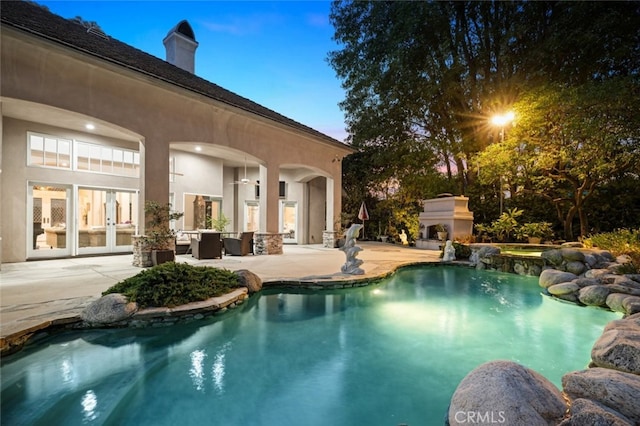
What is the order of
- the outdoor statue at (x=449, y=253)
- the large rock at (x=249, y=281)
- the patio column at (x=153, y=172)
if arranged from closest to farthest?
the large rock at (x=249, y=281), the patio column at (x=153, y=172), the outdoor statue at (x=449, y=253)

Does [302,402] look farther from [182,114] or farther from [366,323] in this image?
[182,114]

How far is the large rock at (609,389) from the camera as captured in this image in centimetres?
227

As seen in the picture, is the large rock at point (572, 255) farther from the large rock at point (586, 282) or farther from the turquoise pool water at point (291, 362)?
the turquoise pool water at point (291, 362)

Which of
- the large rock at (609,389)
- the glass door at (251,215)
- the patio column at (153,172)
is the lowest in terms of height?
the large rock at (609,389)

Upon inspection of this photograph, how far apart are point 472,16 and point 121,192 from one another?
17935mm

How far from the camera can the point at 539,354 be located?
4.14 metres

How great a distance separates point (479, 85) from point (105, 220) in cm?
1746

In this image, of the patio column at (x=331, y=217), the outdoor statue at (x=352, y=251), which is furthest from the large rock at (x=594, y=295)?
the patio column at (x=331, y=217)

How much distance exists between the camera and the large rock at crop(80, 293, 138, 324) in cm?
427

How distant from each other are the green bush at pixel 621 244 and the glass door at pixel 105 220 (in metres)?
14.8

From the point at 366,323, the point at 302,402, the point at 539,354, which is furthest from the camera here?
the point at 366,323

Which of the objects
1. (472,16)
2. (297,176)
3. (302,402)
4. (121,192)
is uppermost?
(472,16)

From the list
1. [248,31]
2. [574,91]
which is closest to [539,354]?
[574,91]

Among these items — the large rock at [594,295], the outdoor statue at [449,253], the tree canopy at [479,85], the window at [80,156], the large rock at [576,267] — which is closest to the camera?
the large rock at [594,295]
